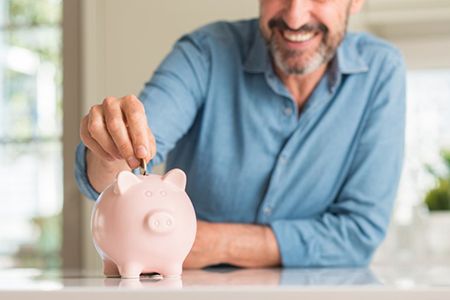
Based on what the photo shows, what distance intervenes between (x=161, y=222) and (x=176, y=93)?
0.65 meters

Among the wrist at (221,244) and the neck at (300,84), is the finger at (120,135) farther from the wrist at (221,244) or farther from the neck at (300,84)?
the neck at (300,84)

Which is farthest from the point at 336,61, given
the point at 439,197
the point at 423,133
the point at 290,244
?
the point at 423,133

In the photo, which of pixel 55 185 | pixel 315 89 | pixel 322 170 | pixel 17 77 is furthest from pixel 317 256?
pixel 17 77

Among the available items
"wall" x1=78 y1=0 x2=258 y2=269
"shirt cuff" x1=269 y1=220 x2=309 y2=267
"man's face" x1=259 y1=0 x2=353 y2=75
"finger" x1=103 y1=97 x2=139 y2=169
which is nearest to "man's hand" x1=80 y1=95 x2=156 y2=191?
"finger" x1=103 y1=97 x2=139 y2=169

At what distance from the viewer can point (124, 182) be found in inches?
37.9

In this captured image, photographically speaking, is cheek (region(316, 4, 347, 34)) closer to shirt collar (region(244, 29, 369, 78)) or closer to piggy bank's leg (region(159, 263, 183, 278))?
shirt collar (region(244, 29, 369, 78))

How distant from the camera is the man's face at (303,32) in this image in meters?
1.58

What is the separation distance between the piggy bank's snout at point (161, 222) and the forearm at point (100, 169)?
1.01ft

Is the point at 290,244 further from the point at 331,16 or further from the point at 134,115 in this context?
the point at 134,115

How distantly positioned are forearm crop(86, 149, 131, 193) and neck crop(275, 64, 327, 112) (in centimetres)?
54

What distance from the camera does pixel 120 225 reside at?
0.95m

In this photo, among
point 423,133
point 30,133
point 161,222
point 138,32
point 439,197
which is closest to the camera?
point 161,222

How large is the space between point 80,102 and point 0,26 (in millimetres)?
776

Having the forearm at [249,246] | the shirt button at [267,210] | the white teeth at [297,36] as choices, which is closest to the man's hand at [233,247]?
the forearm at [249,246]
